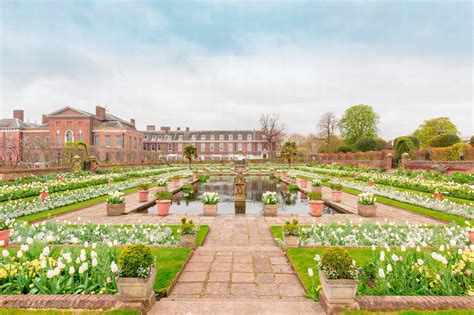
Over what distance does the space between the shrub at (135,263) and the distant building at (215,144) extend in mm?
69375

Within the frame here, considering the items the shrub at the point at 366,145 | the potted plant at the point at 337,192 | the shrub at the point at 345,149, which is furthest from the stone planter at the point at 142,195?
the shrub at the point at 345,149

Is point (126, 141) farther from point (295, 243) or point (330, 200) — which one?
point (295, 243)

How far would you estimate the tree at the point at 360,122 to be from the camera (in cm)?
5806

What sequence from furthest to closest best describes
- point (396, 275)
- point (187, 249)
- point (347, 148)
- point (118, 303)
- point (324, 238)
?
point (347, 148) < point (324, 238) < point (187, 249) < point (396, 275) < point (118, 303)

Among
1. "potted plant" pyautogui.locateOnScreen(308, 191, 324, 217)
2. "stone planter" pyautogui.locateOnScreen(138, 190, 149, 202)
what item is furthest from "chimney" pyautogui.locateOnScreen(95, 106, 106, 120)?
"potted plant" pyautogui.locateOnScreen(308, 191, 324, 217)

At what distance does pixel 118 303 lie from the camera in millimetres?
3648

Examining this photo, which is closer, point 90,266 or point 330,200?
point 90,266

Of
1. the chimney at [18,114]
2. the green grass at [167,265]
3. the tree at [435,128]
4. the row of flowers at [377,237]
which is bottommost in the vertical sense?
the green grass at [167,265]

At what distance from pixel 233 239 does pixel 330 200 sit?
850 cm

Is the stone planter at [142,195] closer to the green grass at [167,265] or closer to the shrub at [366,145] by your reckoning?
the green grass at [167,265]

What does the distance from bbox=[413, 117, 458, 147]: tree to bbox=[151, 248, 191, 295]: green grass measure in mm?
60154

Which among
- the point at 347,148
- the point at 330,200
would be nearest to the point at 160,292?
the point at 330,200

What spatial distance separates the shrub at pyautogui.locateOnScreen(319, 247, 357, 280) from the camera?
12.2ft

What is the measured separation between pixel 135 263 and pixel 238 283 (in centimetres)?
202
